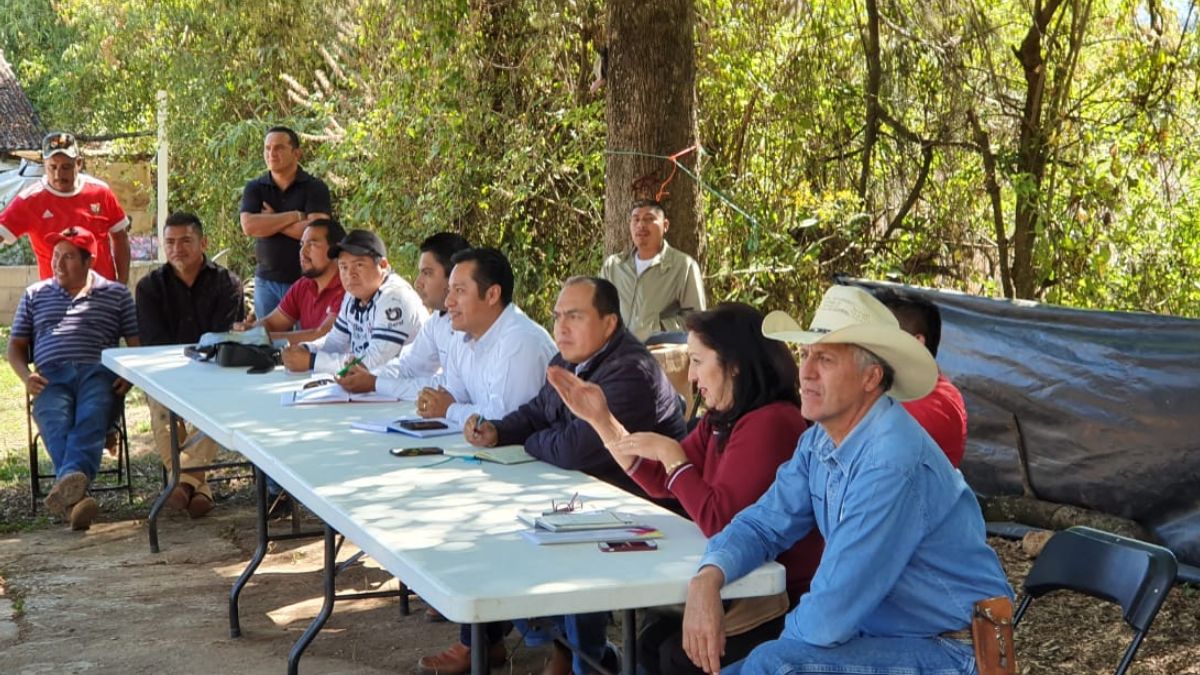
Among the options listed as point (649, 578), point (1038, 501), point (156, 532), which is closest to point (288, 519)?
point (156, 532)

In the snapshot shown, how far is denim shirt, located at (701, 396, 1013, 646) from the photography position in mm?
2820

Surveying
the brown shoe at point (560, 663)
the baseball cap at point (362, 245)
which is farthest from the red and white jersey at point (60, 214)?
the brown shoe at point (560, 663)

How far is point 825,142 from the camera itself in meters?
9.32

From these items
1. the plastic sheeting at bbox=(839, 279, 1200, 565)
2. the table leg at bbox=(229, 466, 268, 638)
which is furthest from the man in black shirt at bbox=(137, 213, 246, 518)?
the plastic sheeting at bbox=(839, 279, 1200, 565)

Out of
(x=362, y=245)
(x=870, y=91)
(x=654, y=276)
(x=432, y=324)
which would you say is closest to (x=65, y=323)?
(x=362, y=245)

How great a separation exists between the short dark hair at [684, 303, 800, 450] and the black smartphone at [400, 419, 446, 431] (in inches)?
55.8

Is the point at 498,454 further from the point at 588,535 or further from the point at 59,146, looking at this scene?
the point at 59,146

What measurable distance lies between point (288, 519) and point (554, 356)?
2.88m

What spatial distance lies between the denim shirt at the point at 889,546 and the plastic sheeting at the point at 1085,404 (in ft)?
9.78

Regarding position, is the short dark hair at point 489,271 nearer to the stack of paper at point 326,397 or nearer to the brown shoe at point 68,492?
the stack of paper at point 326,397

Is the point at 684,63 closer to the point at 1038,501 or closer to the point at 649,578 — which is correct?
the point at 1038,501

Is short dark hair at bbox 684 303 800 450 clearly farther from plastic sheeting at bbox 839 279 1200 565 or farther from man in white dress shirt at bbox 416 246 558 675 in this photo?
plastic sheeting at bbox 839 279 1200 565

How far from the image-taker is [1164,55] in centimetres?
863

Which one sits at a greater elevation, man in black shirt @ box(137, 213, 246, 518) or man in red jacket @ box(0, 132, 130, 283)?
man in red jacket @ box(0, 132, 130, 283)
